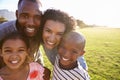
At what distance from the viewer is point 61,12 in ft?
14.3

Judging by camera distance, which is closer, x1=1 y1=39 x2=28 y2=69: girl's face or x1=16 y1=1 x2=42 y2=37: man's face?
x1=1 y1=39 x2=28 y2=69: girl's face

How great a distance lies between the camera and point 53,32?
411 centimetres

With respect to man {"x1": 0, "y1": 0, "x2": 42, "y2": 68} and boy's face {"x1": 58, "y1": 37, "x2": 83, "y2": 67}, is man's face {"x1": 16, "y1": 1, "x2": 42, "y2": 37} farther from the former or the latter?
boy's face {"x1": 58, "y1": 37, "x2": 83, "y2": 67}

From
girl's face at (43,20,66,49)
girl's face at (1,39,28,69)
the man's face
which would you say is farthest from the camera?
the man's face

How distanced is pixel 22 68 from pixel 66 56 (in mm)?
777

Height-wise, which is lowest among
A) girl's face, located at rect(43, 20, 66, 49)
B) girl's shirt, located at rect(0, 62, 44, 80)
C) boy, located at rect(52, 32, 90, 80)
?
girl's shirt, located at rect(0, 62, 44, 80)

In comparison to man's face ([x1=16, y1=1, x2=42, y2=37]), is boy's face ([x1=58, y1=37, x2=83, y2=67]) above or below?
below

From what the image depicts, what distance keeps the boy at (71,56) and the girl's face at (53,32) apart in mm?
105

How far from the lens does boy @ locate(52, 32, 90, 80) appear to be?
3902mm

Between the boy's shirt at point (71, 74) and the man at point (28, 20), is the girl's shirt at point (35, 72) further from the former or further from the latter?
the man at point (28, 20)

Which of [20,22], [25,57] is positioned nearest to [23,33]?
[20,22]

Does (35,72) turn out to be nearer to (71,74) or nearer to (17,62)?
(17,62)

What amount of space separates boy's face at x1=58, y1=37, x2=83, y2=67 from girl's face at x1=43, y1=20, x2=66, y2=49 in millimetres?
175

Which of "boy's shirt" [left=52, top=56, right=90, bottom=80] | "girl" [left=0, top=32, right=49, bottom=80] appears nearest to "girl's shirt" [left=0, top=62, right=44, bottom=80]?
"girl" [left=0, top=32, right=49, bottom=80]
